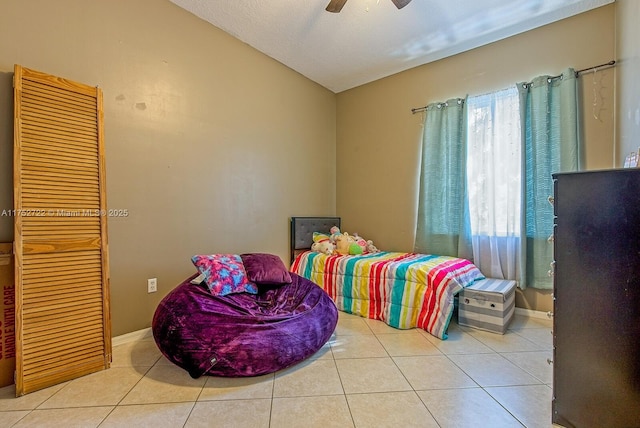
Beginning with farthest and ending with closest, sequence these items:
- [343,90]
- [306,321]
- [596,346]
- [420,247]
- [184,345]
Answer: [343,90]
[420,247]
[306,321]
[184,345]
[596,346]

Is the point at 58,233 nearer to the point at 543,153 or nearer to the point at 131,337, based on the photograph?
the point at 131,337

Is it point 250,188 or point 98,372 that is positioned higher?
point 250,188

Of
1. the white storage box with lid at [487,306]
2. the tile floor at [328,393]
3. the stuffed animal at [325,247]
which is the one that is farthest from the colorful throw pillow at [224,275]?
the white storage box with lid at [487,306]

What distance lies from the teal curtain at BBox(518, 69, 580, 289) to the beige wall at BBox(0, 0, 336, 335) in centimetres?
259

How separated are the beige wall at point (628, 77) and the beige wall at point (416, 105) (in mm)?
115

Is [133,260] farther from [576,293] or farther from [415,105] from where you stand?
[415,105]

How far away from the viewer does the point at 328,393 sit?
1646mm

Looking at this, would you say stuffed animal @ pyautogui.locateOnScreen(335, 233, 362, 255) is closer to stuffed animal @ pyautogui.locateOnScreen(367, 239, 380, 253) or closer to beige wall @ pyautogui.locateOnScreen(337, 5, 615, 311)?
stuffed animal @ pyautogui.locateOnScreen(367, 239, 380, 253)

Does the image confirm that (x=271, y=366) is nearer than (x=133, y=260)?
Yes

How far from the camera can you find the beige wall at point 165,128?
1.95 m

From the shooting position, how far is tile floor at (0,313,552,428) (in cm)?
143

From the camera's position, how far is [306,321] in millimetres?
2021

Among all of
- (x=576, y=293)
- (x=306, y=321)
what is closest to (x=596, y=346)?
(x=576, y=293)

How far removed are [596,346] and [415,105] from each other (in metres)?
3.11
